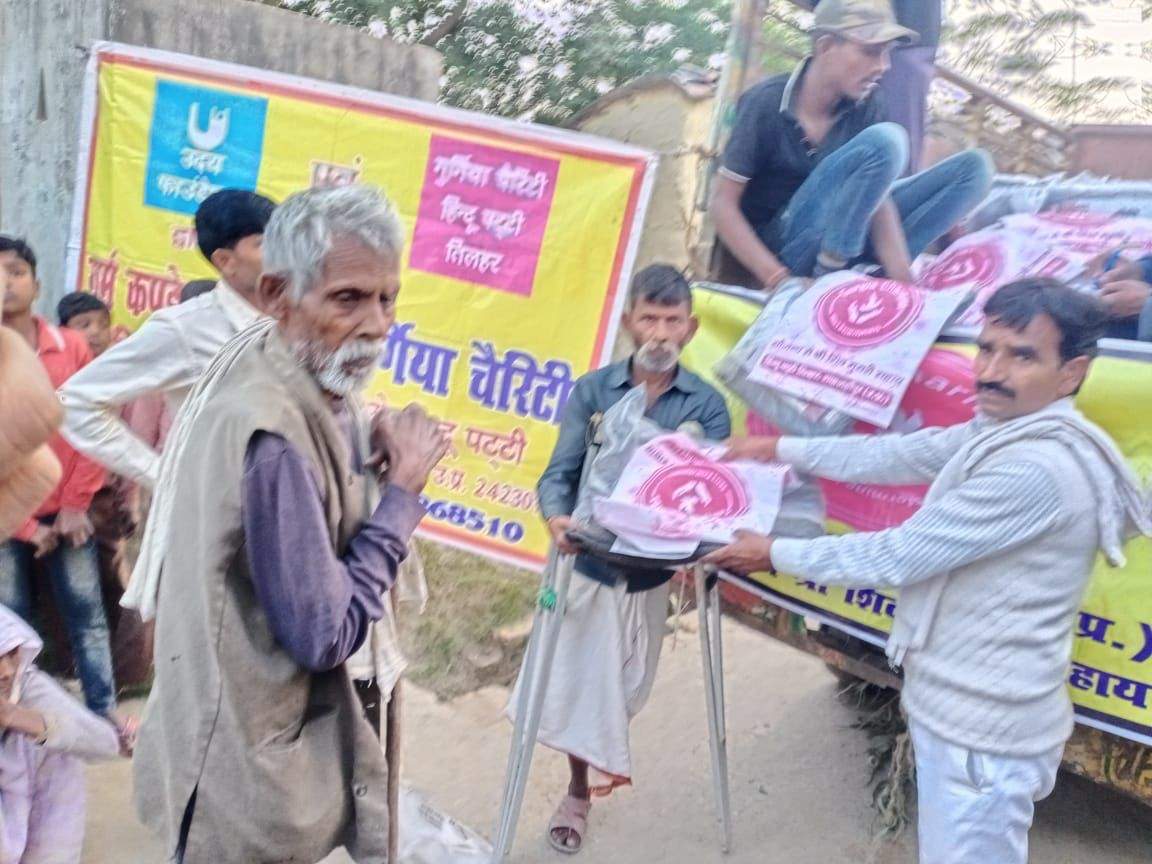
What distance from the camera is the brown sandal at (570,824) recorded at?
10.3 ft

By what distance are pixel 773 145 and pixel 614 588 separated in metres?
1.63

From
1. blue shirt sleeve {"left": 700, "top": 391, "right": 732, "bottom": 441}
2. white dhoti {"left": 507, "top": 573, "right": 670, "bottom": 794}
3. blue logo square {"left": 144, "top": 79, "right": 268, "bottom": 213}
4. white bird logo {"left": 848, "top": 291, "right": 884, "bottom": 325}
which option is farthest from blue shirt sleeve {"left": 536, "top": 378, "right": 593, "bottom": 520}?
blue logo square {"left": 144, "top": 79, "right": 268, "bottom": 213}

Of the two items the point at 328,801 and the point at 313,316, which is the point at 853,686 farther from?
the point at 313,316

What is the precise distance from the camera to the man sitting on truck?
3125 millimetres

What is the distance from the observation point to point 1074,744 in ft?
8.55

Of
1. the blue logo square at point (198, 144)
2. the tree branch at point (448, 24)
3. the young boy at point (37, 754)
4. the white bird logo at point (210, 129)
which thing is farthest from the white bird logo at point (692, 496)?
the tree branch at point (448, 24)

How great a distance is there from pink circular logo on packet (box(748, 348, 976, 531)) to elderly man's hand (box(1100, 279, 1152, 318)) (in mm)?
376

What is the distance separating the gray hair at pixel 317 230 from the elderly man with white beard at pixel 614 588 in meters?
1.35

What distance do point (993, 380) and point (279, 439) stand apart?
1436 mm

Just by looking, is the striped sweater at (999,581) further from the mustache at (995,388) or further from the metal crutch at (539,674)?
the metal crutch at (539,674)

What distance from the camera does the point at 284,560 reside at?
1.45m

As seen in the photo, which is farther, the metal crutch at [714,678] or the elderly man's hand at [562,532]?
the metal crutch at [714,678]

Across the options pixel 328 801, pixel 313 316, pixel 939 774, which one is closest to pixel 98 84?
pixel 313 316

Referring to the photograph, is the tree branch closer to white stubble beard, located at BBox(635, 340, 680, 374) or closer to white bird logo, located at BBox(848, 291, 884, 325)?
white stubble beard, located at BBox(635, 340, 680, 374)
